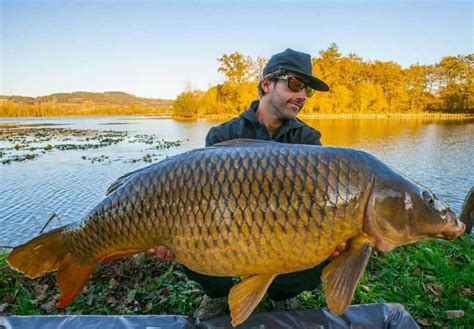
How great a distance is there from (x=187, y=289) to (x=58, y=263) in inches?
39.6

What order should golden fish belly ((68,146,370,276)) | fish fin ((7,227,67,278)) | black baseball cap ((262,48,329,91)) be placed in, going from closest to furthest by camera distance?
golden fish belly ((68,146,370,276)) → fish fin ((7,227,67,278)) → black baseball cap ((262,48,329,91))

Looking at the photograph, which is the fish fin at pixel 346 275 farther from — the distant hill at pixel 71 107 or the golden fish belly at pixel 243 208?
the distant hill at pixel 71 107

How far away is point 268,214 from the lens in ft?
3.86

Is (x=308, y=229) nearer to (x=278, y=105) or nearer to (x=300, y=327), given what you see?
(x=300, y=327)

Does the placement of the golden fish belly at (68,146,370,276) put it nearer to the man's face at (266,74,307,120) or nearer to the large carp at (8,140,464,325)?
the large carp at (8,140,464,325)

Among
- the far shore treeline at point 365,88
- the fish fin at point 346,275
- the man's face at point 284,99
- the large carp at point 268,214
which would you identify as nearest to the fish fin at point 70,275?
the large carp at point 268,214

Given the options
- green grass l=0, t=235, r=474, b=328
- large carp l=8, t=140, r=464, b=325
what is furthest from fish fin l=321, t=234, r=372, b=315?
green grass l=0, t=235, r=474, b=328

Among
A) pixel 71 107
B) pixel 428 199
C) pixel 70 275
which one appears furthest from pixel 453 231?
pixel 71 107

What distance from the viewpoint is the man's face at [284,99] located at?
2.01 m

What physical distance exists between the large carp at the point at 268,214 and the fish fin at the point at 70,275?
5.1 inches

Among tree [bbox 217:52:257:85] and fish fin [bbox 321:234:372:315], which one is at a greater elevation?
tree [bbox 217:52:257:85]

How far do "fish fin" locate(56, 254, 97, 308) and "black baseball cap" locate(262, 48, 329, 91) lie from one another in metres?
1.34

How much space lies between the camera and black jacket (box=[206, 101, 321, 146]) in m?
2.04

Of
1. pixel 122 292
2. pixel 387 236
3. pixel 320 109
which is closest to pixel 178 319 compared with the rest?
pixel 122 292
